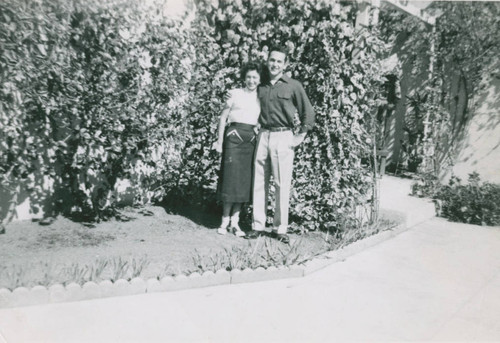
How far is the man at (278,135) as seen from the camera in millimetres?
4980

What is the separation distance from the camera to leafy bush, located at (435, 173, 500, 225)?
23.1 ft

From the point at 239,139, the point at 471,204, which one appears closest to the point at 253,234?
the point at 239,139

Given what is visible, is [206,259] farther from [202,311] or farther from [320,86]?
[320,86]

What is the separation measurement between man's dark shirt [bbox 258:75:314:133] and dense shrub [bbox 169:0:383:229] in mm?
511

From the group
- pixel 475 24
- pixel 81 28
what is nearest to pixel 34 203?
pixel 81 28

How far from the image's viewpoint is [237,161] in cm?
515

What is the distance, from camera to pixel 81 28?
4637 millimetres

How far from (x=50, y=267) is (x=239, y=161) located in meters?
2.18

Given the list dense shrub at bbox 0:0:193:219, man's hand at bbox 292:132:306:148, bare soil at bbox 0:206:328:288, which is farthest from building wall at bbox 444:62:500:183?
dense shrub at bbox 0:0:193:219

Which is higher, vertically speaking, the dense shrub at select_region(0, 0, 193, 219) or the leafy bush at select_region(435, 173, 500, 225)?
the dense shrub at select_region(0, 0, 193, 219)

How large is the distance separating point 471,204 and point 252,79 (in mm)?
4235

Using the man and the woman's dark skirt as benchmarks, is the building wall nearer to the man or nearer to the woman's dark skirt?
the man

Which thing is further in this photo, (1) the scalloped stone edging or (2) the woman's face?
(2) the woman's face

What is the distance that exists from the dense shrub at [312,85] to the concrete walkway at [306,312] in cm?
107
